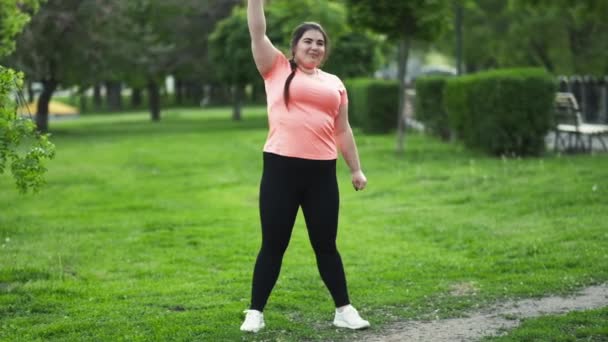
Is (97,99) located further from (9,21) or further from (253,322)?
(253,322)

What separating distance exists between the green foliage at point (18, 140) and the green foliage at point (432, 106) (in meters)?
15.9

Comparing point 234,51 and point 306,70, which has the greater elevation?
point 234,51

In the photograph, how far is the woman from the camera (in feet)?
18.7

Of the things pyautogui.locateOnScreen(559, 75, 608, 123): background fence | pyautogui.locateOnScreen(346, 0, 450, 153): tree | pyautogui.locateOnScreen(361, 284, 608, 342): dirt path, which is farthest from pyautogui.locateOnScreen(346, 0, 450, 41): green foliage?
pyautogui.locateOnScreen(361, 284, 608, 342): dirt path

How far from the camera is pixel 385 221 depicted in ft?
36.4

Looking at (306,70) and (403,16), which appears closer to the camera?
(306,70)

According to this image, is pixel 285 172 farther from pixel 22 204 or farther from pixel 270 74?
pixel 22 204

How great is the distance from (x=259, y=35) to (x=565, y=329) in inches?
94.8

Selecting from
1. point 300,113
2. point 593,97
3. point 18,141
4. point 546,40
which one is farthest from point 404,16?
point 546,40

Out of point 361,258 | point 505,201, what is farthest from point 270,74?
point 505,201

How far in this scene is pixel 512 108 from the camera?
627 inches

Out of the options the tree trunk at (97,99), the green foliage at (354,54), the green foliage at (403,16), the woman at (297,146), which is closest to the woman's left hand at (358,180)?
the woman at (297,146)

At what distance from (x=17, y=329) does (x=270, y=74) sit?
2.24 m

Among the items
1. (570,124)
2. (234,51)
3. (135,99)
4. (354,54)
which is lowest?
(135,99)
